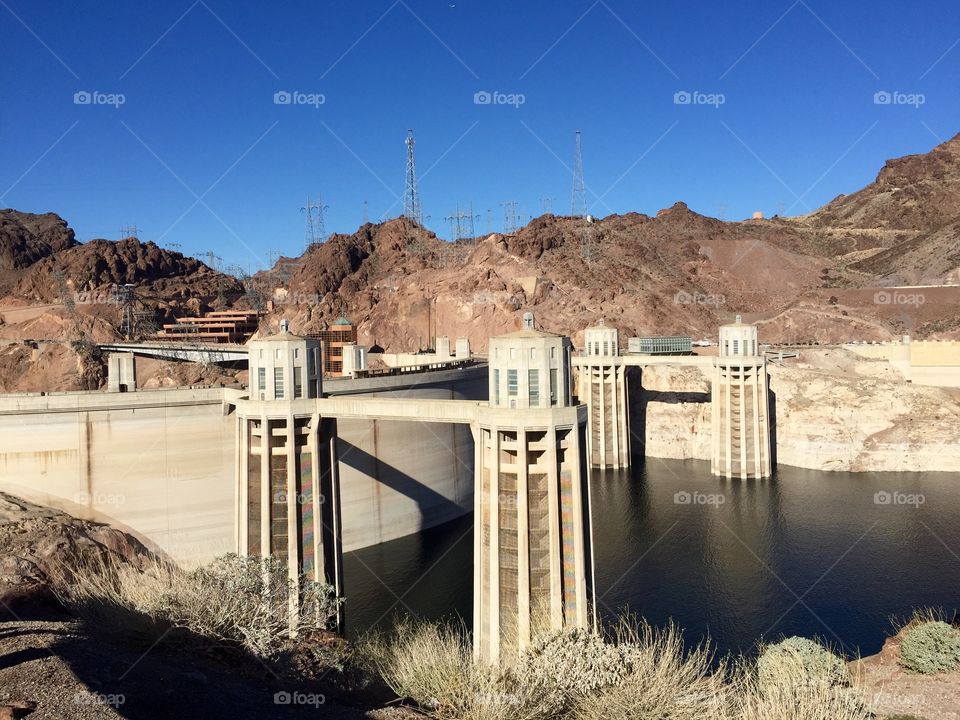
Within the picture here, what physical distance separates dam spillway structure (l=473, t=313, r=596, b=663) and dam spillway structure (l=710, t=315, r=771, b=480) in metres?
40.5

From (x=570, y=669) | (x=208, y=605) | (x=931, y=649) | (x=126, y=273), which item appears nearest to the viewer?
(x=570, y=669)

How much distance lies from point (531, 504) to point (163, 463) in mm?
22406

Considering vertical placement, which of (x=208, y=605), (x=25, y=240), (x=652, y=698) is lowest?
(x=652, y=698)

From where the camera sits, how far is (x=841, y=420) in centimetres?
6303

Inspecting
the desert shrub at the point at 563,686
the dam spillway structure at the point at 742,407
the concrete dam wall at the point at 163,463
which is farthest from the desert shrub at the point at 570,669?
the dam spillway structure at the point at 742,407

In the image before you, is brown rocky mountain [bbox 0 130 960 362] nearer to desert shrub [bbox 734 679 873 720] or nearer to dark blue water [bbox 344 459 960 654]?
dark blue water [bbox 344 459 960 654]

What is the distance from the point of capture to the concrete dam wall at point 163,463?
1380 inches

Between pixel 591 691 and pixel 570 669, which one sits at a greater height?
pixel 570 669

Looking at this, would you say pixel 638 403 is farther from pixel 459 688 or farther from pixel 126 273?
pixel 126 273

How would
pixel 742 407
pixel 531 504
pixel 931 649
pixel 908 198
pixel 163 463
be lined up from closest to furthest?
pixel 931 649, pixel 531 504, pixel 163 463, pixel 742 407, pixel 908 198

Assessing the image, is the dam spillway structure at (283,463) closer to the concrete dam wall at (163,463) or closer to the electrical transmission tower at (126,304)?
the concrete dam wall at (163,463)

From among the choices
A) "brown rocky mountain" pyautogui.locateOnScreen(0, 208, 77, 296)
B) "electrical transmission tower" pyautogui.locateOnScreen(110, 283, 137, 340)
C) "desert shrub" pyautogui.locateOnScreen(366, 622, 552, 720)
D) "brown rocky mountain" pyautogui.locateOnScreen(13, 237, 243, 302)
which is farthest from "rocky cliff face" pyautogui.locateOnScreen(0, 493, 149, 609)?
"brown rocky mountain" pyautogui.locateOnScreen(0, 208, 77, 296)

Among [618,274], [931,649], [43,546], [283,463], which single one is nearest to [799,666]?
[931,649]

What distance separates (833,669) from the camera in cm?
2084
